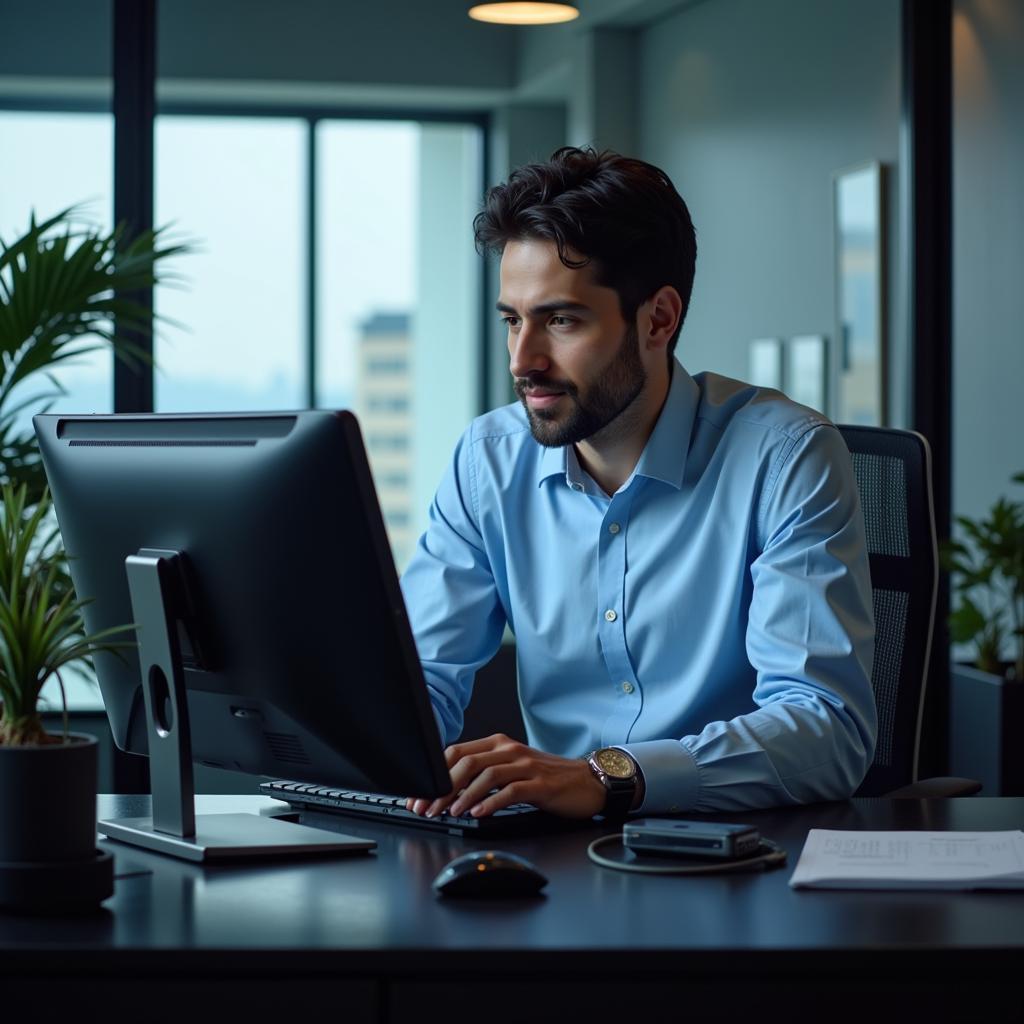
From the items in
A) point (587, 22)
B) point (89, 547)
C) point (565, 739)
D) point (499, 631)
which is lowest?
point (565, 739)

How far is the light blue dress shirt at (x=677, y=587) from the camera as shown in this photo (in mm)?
1683

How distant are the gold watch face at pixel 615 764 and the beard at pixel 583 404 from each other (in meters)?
0.51

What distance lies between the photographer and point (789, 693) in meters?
1.69

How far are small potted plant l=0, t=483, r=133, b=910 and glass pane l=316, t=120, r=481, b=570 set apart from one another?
5.47 metres

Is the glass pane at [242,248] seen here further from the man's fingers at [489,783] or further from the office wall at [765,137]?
the man's fingers at [489,783]

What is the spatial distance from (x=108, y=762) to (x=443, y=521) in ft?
6.17

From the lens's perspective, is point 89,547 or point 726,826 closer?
point 726,826

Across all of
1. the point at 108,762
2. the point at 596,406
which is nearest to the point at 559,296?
the point at 596,406

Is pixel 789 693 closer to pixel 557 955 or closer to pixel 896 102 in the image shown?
pixel 557 955

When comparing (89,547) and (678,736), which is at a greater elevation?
(89,547)

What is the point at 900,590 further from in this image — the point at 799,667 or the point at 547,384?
the point at 547,384

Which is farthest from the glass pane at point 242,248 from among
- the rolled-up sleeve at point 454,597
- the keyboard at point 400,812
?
the keyboard at point 400,812

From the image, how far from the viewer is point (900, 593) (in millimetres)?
2031

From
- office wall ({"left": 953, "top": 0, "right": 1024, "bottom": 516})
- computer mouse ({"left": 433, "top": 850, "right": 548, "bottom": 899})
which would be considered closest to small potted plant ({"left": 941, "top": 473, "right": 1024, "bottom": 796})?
office wall ({"left": 953, "top": 0, "right": 1024, "bottom": 516})
